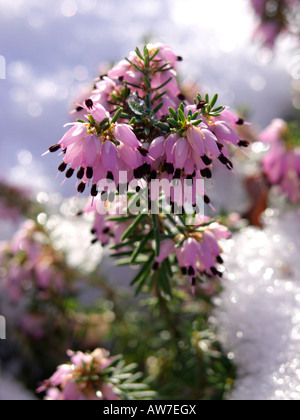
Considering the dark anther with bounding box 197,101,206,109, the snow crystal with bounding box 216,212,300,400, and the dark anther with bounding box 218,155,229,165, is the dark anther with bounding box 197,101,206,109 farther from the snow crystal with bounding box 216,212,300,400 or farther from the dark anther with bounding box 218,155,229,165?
the snow crystal with bounding box 216,212,300,400

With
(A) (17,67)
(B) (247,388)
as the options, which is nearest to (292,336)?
(B) (247,388)

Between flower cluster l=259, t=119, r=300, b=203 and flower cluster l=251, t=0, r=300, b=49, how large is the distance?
4.49 feet

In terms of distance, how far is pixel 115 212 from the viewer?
1436 millimetres

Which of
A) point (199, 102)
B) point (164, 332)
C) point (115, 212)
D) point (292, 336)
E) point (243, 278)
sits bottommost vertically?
point (164, 332)

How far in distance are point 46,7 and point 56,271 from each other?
11.3ft

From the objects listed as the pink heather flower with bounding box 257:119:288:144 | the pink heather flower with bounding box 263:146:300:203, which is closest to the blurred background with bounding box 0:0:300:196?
the pink heather flower with bounding box 257:119:288:144

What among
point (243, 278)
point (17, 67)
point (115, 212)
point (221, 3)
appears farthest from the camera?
point (221, 3)

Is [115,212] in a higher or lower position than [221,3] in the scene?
lower

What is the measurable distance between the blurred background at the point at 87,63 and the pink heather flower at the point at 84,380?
164 cm

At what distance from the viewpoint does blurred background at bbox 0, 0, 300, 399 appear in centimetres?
364

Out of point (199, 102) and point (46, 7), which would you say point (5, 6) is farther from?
point (199, 102)

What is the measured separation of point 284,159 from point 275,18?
1.69 meters

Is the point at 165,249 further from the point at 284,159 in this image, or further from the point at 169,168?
the point at 284,159

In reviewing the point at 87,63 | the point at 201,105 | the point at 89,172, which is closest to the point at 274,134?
the point at 201,105
